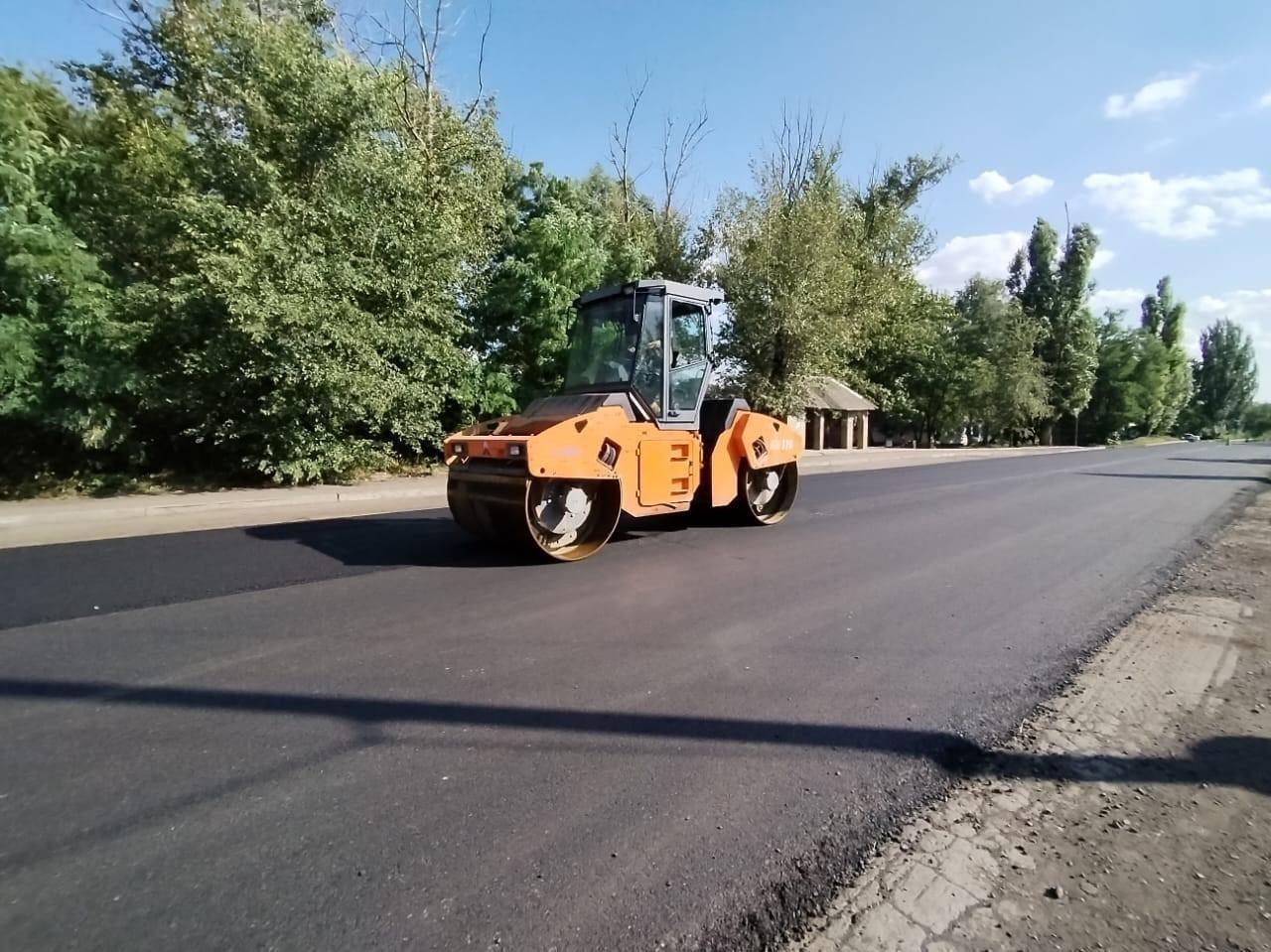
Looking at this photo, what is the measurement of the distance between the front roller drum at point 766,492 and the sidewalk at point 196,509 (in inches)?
213

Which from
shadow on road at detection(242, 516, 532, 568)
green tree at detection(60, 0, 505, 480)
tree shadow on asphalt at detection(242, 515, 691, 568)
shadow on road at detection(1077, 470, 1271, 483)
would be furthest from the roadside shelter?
shadow on road at detection(242, 516, 532, 568)

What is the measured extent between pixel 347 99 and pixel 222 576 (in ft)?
37.5

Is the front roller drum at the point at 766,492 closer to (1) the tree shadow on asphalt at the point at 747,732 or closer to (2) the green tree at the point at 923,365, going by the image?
(1) the tree shadow on asphalt at the point at 747,732

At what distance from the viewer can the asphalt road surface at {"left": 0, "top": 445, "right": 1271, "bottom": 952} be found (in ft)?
6.89

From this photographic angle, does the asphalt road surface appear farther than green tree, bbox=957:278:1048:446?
No

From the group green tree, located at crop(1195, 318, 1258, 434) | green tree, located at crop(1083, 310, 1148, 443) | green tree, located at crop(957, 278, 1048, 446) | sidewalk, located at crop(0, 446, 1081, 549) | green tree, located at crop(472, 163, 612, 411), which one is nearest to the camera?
sidewalk, located at crop(0, 446, 1081, 549)

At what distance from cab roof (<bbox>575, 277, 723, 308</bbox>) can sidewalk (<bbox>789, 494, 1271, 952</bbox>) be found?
5516 mm

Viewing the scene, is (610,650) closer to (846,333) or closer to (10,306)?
(10,306)

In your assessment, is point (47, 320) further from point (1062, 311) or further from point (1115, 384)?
point (1115, 384)

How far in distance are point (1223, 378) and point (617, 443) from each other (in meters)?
105

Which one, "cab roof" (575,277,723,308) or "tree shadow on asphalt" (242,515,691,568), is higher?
"cab roof" (575,277,723,308)

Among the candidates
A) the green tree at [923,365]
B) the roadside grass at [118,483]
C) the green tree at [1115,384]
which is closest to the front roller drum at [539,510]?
the roadside grass at [118,483]

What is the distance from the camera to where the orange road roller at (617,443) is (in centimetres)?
662

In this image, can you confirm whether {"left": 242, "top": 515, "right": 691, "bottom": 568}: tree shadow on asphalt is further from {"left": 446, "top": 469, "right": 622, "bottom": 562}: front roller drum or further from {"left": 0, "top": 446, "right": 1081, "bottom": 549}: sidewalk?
{"left": 0, "top": 446, "right": 1081, "bottom": 549}: sidewalk
